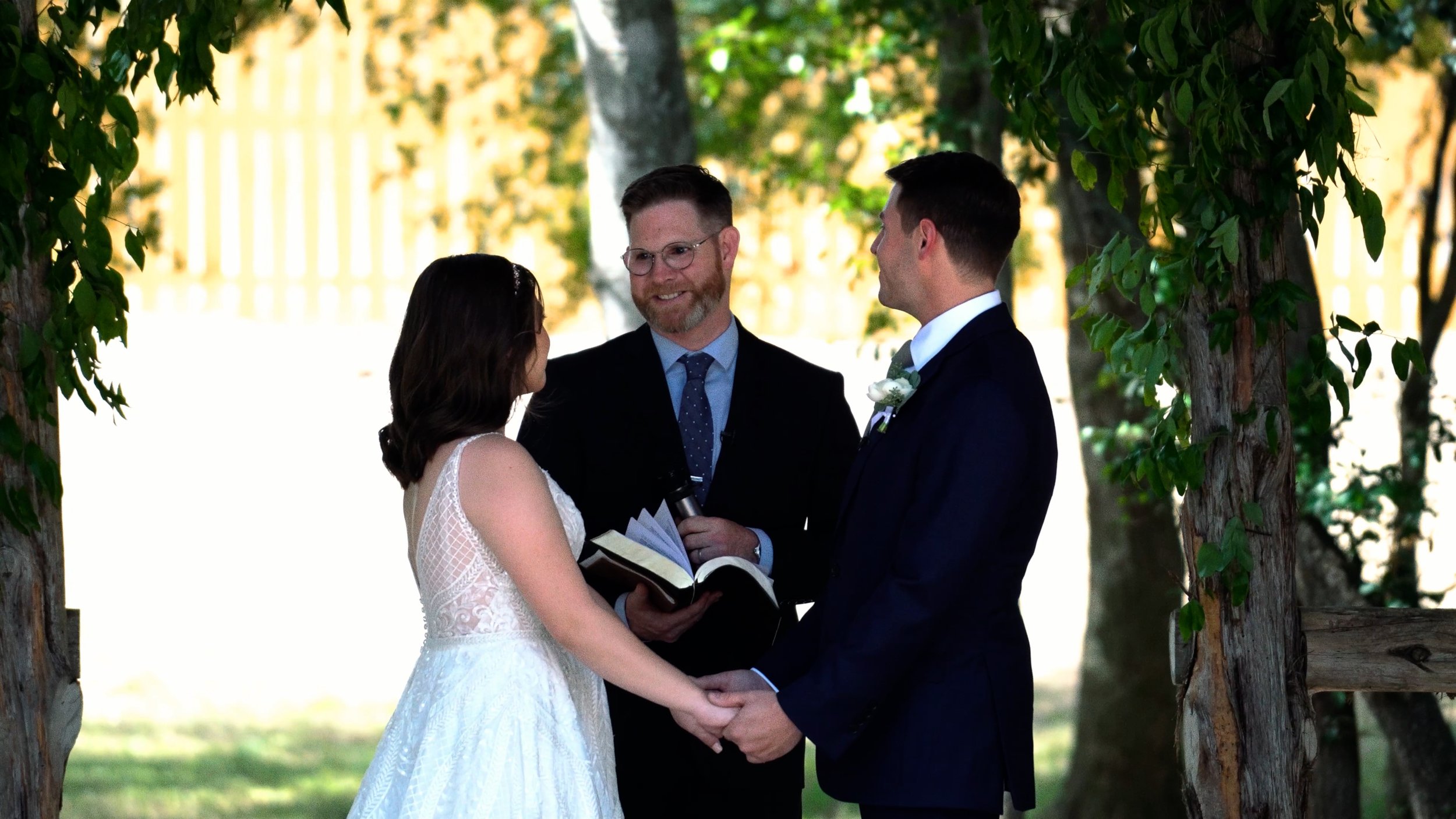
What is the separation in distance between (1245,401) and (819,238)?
34.3 feet

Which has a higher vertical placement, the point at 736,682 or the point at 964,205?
the point at 964,205

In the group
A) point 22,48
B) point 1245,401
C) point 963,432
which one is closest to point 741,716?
point 963,432

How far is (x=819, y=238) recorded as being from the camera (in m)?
13.4

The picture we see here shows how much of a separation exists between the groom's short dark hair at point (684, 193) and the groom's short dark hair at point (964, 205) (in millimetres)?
729

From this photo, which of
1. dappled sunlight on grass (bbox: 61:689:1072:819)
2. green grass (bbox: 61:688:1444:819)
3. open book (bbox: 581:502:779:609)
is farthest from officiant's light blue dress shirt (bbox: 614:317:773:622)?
dappled sunlight on grass (bbox: 61:689:1072:819)

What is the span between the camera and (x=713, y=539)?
11.0 feet

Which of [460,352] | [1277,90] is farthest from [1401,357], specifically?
[460,352]

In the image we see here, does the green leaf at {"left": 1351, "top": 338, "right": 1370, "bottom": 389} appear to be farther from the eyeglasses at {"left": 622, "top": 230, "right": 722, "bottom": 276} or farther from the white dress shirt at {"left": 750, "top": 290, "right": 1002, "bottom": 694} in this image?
the eyeglasses at {"left": 622, "top": 230, "right": 722, "bottom": 276}

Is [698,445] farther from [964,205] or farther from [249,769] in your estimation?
[249,769]

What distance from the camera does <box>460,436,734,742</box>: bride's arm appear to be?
9.04 ft

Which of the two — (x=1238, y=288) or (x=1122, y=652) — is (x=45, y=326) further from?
(x=1122, y=652)

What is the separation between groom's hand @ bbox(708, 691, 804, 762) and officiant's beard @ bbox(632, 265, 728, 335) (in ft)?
3.23

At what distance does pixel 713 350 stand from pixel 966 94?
328 cm

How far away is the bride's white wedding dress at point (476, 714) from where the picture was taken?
2.76 metres
